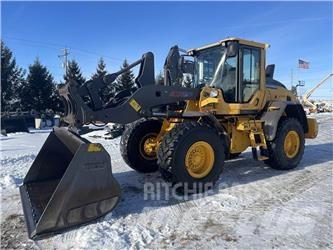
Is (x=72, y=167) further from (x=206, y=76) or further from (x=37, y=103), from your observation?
(x=37, y=103)

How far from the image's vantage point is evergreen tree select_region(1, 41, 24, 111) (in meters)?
29.8

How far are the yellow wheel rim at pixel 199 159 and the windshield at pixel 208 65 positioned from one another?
1.65m

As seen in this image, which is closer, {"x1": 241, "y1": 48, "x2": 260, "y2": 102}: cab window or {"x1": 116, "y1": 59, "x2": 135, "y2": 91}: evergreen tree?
{"x1": 241, "y1": 48, "x2": 260, "y2": 102}: cab window

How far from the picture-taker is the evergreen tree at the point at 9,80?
29.8 meters

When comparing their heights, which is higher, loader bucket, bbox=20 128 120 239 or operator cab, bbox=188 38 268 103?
operator cab, bbox=188 38 268 103

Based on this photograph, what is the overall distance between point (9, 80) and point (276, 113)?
2923 centimetres

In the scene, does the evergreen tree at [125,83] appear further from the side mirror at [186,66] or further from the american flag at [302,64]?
the american flag at [302,64]

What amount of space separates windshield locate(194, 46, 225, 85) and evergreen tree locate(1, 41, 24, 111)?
2616 centimetres

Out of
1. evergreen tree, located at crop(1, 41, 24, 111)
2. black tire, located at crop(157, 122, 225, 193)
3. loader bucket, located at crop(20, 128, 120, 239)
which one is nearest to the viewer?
loader bucket, located at crop(20, 128, 120, 239)

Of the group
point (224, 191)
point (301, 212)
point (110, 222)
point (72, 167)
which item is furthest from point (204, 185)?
point (72, 167)

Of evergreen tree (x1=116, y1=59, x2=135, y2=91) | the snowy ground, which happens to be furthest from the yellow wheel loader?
evergreen tree (x1=116, y1=59, x2=135, y2=91)

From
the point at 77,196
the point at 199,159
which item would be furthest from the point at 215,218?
the point at 77,196

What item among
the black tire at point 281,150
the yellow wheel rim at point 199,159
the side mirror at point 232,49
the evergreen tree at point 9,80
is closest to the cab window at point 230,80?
the side mirror at point 232,49

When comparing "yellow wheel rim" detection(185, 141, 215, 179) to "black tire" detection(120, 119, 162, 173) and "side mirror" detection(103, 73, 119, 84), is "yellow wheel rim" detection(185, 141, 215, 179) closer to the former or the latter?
"black tire" detection(120, 119, 162, 173)
